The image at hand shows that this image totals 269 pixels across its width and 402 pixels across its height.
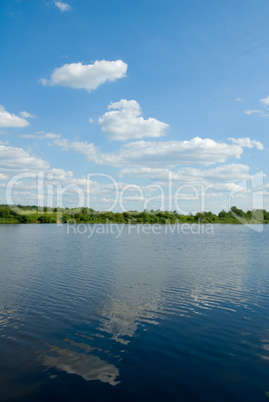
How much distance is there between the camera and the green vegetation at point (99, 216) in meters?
140

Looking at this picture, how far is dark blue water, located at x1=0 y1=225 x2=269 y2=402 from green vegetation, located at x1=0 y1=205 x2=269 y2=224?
125 metres

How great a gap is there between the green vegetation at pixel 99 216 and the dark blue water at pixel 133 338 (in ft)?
411

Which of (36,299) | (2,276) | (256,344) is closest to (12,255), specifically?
(2,276)

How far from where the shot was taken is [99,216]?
159 m

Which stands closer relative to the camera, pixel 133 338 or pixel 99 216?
pixel 133 338

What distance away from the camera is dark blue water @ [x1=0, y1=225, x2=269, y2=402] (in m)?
7.14

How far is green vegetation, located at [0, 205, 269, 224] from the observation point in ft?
458

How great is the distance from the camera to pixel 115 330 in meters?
10.6

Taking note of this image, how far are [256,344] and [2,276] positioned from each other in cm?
1625

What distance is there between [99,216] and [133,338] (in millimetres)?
150639

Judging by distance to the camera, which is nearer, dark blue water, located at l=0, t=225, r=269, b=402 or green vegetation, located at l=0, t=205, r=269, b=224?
dark blue water, located at l=0, t=225, r=269, b=402

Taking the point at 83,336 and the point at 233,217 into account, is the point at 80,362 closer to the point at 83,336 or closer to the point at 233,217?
the point at 83,336

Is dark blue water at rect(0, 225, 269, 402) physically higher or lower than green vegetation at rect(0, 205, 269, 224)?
lower

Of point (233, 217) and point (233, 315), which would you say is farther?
point (233, 217)
